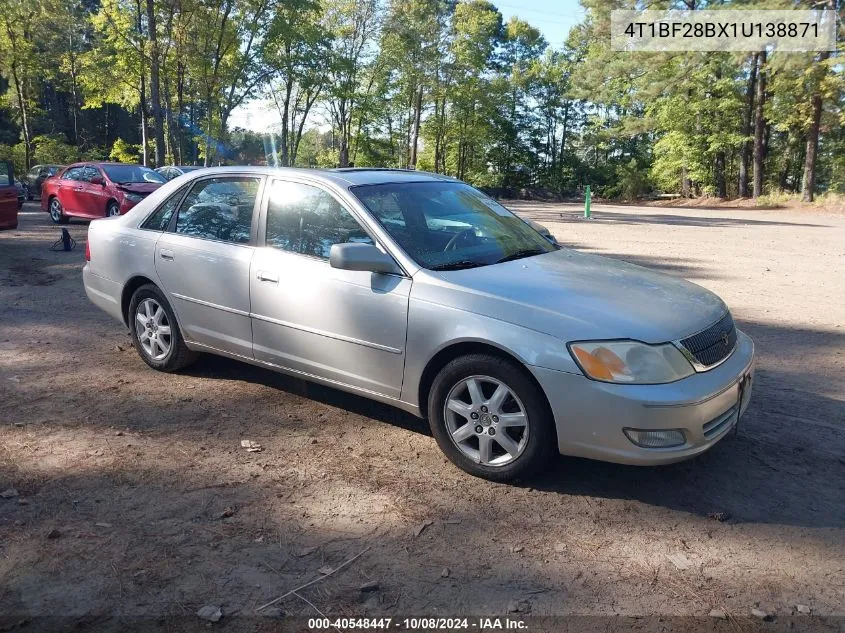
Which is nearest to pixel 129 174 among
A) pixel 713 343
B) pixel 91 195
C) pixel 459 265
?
pixel 91 195

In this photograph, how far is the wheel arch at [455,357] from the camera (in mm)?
3482

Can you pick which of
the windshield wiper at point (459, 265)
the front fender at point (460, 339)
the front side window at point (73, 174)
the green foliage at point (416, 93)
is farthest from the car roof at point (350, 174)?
the green foliage at point (416, 93)

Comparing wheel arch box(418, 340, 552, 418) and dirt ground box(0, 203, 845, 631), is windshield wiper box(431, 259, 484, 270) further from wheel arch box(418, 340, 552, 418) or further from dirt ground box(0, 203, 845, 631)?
dirt ground box(0, 203, 845, 631)

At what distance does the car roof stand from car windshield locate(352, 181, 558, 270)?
0.08 meters

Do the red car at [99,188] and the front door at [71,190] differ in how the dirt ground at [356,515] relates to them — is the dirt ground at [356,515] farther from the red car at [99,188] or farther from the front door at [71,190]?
the front door at [71,190]

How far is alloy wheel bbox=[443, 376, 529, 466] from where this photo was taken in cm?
355

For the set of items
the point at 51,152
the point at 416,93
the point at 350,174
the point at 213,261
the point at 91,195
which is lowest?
the point at 213,261

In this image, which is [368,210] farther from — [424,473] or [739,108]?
[739,108]

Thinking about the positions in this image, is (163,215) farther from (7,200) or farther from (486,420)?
(7,200)

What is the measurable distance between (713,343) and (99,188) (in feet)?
54.4

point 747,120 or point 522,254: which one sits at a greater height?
point 747,120

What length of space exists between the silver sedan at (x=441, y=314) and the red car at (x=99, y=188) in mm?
12035

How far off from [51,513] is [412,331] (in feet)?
6.61

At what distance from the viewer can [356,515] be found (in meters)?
3.35
